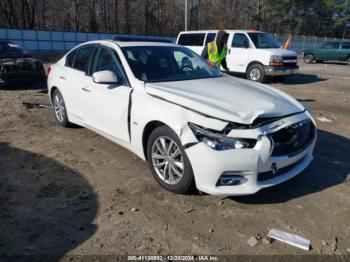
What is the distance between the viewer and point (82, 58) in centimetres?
535

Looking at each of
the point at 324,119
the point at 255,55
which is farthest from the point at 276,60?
the point at 324,119

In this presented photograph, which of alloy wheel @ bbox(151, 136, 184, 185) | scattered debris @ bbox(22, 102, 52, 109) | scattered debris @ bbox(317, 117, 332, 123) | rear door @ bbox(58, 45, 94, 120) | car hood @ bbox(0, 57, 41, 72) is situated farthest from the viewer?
car hood @ bbox(0, 57, 41, 72)

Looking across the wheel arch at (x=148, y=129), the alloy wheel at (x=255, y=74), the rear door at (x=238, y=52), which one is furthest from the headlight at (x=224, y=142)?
the rear door at (x=238, y=52)

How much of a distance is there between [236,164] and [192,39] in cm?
1142

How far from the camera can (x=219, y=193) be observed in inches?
128

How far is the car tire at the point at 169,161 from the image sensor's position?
3.43 metres

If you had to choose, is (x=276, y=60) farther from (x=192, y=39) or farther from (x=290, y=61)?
(x=192, y=39)

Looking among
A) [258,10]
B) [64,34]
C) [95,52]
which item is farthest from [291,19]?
[95,52]

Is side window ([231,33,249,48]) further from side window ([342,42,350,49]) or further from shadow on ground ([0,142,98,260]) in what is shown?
side window ([342,42,350,49])

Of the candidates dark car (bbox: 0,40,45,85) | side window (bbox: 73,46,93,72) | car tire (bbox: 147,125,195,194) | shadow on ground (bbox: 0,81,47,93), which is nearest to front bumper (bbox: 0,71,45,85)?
dark car (bbox: 0,40,45,85)

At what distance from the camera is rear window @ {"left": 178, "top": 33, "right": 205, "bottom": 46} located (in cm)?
1342

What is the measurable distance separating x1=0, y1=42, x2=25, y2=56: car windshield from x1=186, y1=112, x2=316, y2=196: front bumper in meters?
9.08

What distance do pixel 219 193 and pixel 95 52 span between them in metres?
3.06

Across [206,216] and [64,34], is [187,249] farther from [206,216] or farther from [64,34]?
[64,34]
